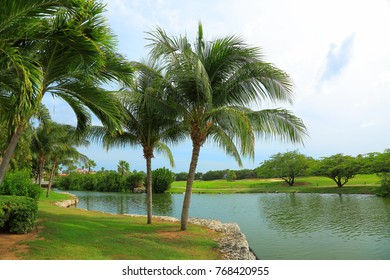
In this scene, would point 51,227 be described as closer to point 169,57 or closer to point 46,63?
point 46,63

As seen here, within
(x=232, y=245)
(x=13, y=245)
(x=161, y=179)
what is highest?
(x=161, y=179)

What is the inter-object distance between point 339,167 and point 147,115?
127 feet

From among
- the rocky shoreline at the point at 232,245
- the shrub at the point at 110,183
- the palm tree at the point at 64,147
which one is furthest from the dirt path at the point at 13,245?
the shrub at the point at 110,183

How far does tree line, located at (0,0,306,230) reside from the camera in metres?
5.52

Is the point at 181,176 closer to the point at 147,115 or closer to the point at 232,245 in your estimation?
the point at 147,115

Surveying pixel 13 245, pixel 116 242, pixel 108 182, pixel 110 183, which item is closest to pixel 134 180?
pixel 110 183

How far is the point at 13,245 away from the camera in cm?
756

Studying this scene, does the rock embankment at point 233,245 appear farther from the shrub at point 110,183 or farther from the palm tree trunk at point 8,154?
the shrub at point 110,183

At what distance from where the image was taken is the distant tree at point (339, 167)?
139 ft

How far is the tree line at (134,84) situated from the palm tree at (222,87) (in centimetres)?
3

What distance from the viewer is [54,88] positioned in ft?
23.3

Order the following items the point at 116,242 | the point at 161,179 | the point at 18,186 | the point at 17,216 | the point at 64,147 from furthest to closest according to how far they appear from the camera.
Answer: the point at 161,179 < the point at 64,147 < the point at 18,186 < the point at 17,216 < the point at 116,242
